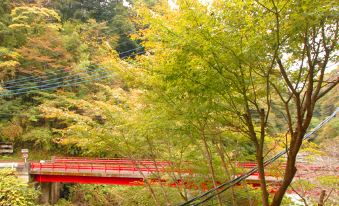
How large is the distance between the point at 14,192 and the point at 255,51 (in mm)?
12561

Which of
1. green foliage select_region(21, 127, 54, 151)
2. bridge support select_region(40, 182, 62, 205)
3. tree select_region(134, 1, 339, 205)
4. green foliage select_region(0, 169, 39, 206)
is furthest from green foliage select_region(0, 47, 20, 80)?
tree select_region(134, 1, 339, 205)

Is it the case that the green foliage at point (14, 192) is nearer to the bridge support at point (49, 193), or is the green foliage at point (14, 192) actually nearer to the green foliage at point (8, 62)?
the bridge support at point (49, 193)

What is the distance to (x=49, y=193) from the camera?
1520 cm

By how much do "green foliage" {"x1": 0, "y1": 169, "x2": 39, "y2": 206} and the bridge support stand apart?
4.27 ft

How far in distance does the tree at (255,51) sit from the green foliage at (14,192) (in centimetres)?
1092

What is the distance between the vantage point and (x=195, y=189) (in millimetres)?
8906

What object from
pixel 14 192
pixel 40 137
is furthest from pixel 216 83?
pixel 40 137

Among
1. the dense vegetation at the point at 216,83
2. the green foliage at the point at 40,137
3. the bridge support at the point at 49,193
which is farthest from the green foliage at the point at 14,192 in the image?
the green foliage at the point at 40,137

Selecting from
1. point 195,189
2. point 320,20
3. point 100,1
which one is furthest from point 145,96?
point 100,1

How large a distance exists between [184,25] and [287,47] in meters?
1.32

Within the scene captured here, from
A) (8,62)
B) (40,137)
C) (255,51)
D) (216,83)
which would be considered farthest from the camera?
(40,137)

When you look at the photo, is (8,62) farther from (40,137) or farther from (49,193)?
(49,193)

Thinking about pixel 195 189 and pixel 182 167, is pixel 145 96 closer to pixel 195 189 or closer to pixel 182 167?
pixel 182 167

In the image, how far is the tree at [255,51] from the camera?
10.0ft
